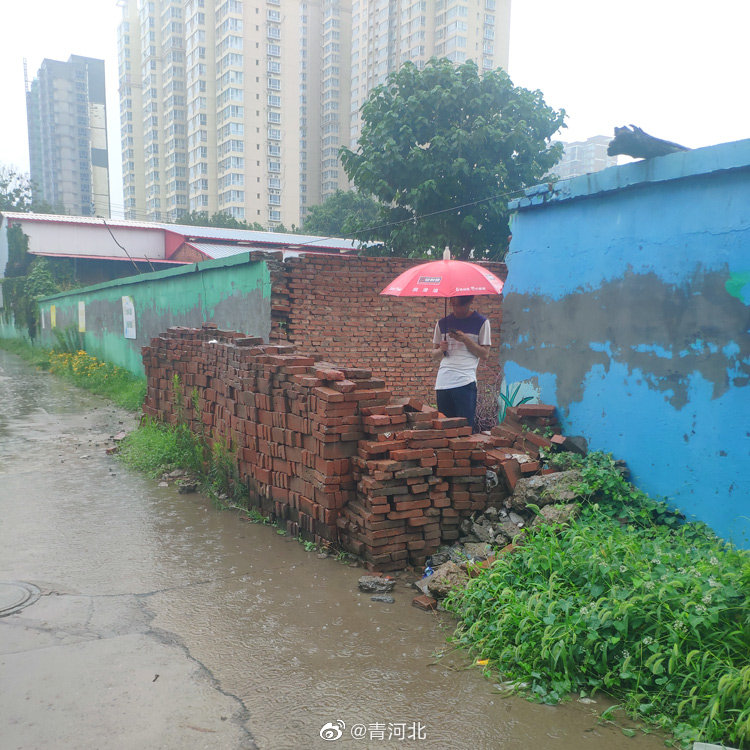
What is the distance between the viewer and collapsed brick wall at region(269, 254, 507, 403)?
28.6 ft

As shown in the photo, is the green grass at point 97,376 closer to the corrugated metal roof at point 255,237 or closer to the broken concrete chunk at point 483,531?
the broken concrete chunk at point 483,531

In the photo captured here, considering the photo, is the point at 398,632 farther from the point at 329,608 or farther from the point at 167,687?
the point at 167,687

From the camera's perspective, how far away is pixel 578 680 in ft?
8.92

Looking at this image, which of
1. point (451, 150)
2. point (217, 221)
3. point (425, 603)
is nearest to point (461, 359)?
point (425, 603)

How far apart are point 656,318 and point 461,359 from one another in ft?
5.00

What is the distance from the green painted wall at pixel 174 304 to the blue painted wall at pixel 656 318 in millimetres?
4520

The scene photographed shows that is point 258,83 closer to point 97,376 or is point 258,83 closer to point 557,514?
point 97,376

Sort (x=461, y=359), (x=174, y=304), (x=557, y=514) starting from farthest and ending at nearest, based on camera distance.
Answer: (x=174, y=304)
(x=461, y=359)
(x=557, y=514)

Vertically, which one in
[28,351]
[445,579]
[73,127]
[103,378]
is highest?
[73,127]

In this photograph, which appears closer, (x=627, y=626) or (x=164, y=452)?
(x=627, y=626)

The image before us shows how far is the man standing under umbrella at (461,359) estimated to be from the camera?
5.11 m

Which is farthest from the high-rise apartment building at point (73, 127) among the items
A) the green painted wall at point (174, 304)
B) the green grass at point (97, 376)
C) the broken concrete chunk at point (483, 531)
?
the broken concrete chunk at point (483, 531)

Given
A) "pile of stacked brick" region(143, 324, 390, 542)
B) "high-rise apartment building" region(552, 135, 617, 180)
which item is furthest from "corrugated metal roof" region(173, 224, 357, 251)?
"high-rise apartment building" region(552, 135, 617, 180)

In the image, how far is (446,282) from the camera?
4.95 meters
